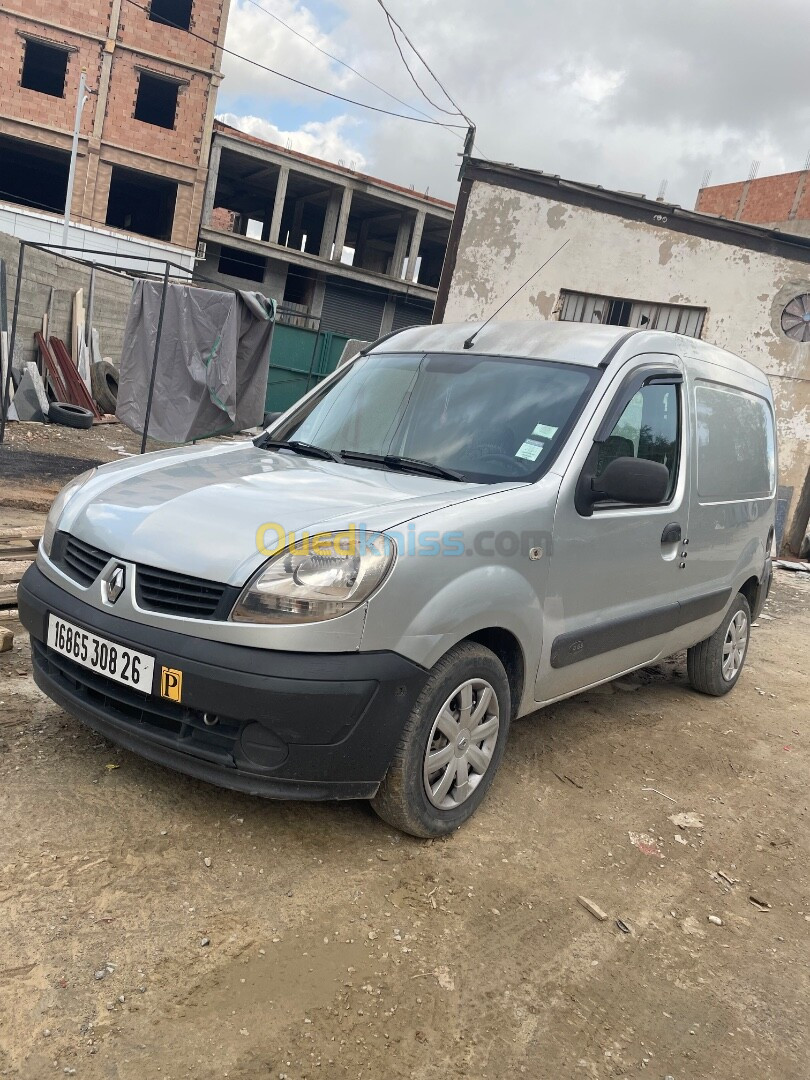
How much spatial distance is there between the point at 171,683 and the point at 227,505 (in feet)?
1.96

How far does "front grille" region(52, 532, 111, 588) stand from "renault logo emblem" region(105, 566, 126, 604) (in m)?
0.08

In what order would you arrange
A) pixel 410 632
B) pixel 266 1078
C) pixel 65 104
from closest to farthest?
pixel 266 1078 < pixel 410 632 < pixel 65 104

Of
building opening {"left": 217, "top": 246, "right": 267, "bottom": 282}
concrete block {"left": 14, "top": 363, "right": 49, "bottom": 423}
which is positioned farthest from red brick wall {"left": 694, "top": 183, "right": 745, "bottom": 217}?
concrete block {"left": 14, "top": 363, "right": 49, "bottom": 423}

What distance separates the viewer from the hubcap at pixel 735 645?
491 cm

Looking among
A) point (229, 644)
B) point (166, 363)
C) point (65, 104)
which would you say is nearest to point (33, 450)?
point (166, 363)

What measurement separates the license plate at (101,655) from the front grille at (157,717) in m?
0.05

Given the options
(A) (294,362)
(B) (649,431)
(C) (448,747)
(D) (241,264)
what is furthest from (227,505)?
(D) (241,264)

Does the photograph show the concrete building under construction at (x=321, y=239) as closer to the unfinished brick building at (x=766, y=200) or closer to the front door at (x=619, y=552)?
the unfinished brick building at (x=766, y=200)

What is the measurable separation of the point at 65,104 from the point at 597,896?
28452 millimetres

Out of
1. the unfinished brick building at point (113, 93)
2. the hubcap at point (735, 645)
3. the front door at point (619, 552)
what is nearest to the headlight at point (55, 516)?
the front door at point (619, 552)

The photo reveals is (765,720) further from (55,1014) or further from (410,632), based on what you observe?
(55,1014)

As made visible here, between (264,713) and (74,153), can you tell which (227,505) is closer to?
(264,713)

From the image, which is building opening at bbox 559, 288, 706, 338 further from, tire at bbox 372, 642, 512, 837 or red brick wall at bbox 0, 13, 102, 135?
red brick wall at bbox 0, 13, 102, 135

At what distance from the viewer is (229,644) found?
231cm
